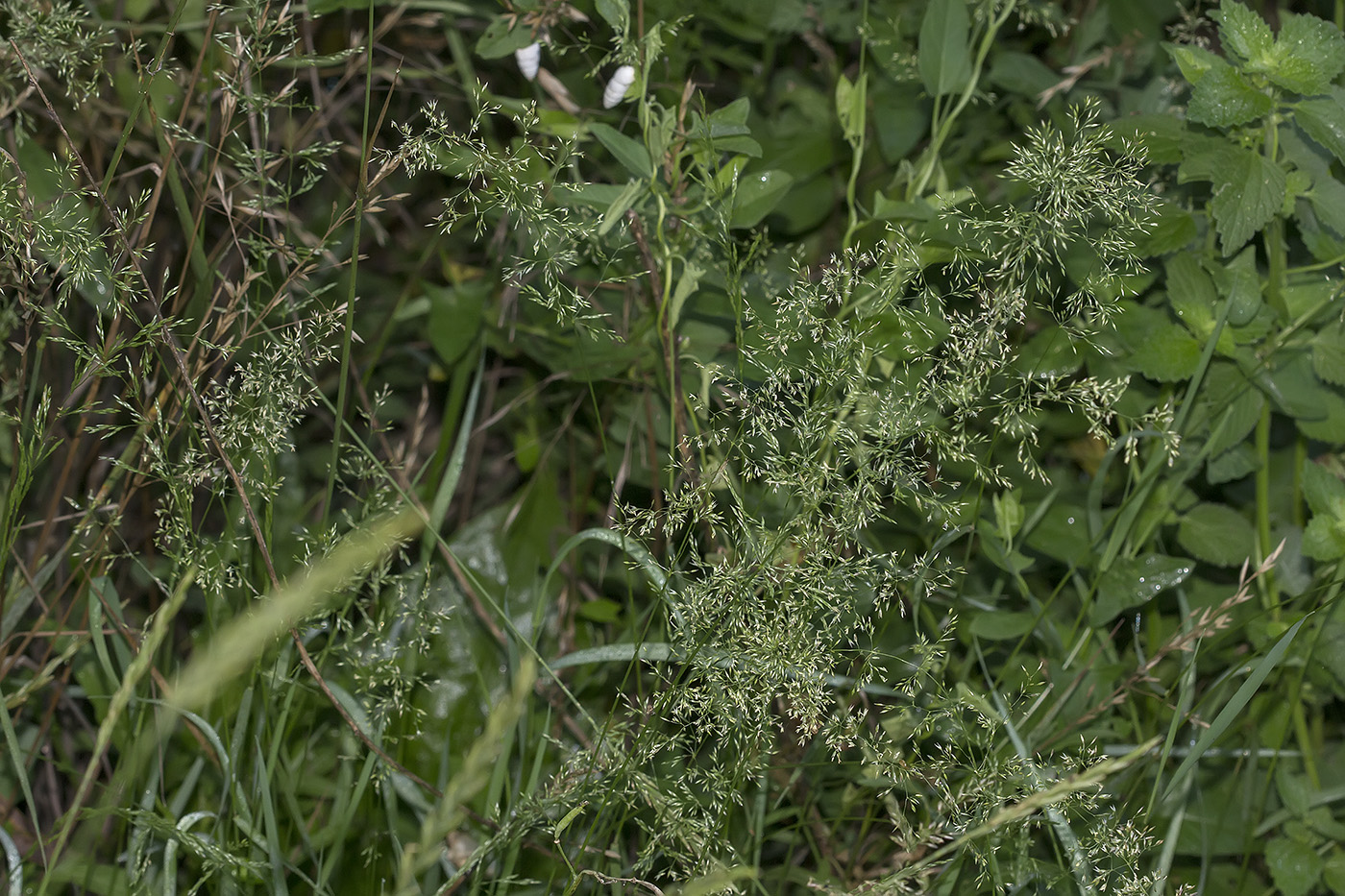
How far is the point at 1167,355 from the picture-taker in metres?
1.27

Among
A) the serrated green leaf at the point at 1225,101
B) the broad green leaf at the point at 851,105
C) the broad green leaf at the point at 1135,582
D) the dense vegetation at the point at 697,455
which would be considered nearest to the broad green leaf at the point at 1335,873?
the dense vegetation at the point at 697,455

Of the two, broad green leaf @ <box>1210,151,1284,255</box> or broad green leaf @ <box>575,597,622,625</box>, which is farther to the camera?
broad green leaf @ <box>575,597,622,625</box>

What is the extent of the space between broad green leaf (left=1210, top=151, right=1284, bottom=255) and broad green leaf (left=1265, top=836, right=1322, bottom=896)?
72cm

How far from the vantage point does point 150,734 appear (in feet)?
3.89

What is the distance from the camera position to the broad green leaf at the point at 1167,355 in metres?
1.26

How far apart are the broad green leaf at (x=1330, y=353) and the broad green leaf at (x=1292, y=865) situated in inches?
22.2

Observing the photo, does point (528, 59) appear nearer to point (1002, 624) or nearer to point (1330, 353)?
point (1002, 624)

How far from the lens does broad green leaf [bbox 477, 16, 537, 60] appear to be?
4.23ft

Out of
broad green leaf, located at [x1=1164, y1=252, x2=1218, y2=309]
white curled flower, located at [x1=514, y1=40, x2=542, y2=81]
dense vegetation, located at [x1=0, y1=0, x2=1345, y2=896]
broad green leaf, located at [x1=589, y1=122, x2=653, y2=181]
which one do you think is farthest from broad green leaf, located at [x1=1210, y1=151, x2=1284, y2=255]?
white curled flower, located at [x1=514, y1=40, x2=542, y2=81]

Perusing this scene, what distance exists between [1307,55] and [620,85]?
Result: 0.76 m

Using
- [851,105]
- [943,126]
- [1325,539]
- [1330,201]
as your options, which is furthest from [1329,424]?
[851,105]

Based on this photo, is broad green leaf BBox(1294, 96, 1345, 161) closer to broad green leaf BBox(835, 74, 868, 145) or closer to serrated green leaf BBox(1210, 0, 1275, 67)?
serrated green leaf BBox(1210, 0, 1275, 67)

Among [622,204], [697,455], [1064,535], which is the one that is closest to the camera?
[622,204]

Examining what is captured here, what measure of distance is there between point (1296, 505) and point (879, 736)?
2.36ft
